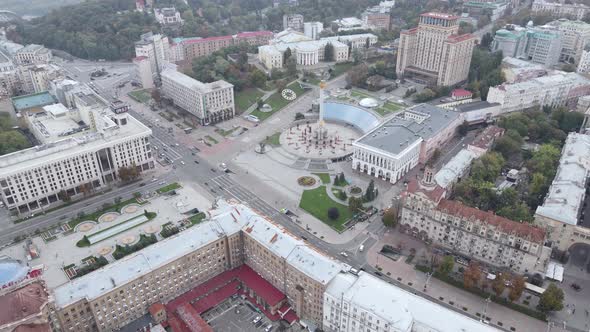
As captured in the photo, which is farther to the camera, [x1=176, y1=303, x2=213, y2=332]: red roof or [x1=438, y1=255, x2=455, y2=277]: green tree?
[x1=438, y1=255, x2=455, y2=277]: green tree

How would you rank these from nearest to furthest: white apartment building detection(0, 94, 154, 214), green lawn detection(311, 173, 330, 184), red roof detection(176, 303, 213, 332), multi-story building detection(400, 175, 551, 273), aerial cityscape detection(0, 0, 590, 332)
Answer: red roof detection(176, 303, 213, 332) < aerial cityscape detection(0, 0, 590, 332) < multi-story building detection(400, 175, 551, 273) < white apartment building detection(0, 94, 154, 214) < green lawn detection(311, 173, 330, 184)

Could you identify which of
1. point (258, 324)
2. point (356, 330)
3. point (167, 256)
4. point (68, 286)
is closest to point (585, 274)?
point (356, 330)

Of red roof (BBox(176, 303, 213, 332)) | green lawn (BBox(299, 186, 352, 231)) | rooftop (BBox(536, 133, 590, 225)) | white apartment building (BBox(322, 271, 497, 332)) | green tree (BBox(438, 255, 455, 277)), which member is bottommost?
green lawn (BBox(299, 186, 352, 231))

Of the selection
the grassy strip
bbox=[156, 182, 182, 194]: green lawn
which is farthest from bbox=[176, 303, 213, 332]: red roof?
bbox=[156, 182, 182, 194]: green lawn

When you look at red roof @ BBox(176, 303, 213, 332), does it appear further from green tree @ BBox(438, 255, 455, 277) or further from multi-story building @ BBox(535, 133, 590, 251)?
multi-story building @ BBox(535, 133, 590, 251)

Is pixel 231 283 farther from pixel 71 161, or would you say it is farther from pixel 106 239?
pixel 71 161

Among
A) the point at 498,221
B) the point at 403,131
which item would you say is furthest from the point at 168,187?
the point at 498,221
